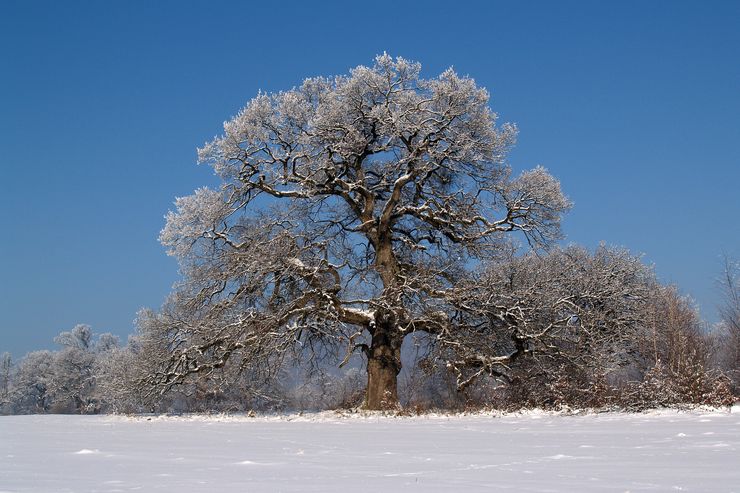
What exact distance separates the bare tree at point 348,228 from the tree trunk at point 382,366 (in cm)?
4

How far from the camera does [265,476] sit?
550 cm

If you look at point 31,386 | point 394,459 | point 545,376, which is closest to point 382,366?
point 545,376

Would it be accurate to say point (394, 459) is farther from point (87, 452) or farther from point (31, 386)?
point (31, 386)

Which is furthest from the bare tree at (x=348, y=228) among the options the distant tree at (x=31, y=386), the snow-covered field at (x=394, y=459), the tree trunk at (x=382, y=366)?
the distant tree at (x=31, y=386)

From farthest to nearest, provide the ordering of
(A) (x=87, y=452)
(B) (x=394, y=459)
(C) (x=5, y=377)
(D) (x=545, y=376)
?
(C) (x=5, y=377)
(D) (x=545, y=376)
(A) (x=87, y=452)
(B) (x=394, y=459)

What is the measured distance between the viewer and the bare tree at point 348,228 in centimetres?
1738

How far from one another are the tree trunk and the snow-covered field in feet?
20.7

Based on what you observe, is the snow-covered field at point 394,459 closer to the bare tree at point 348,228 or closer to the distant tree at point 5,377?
the bare tree at point 348,228

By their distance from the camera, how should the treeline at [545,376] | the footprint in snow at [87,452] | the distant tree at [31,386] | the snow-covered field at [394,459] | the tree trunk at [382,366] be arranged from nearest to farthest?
the snow-covered field at [394,459] < the footprint in snow at [87,452] < the treeline at [545,376] < the tree trunk at [382,366] < the distant tree at [31,386]

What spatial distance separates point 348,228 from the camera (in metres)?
19.6

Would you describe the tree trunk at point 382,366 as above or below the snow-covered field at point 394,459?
above

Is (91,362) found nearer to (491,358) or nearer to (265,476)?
(491,358)

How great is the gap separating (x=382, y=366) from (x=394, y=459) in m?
11.0

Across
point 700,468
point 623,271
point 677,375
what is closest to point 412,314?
point 677,375
